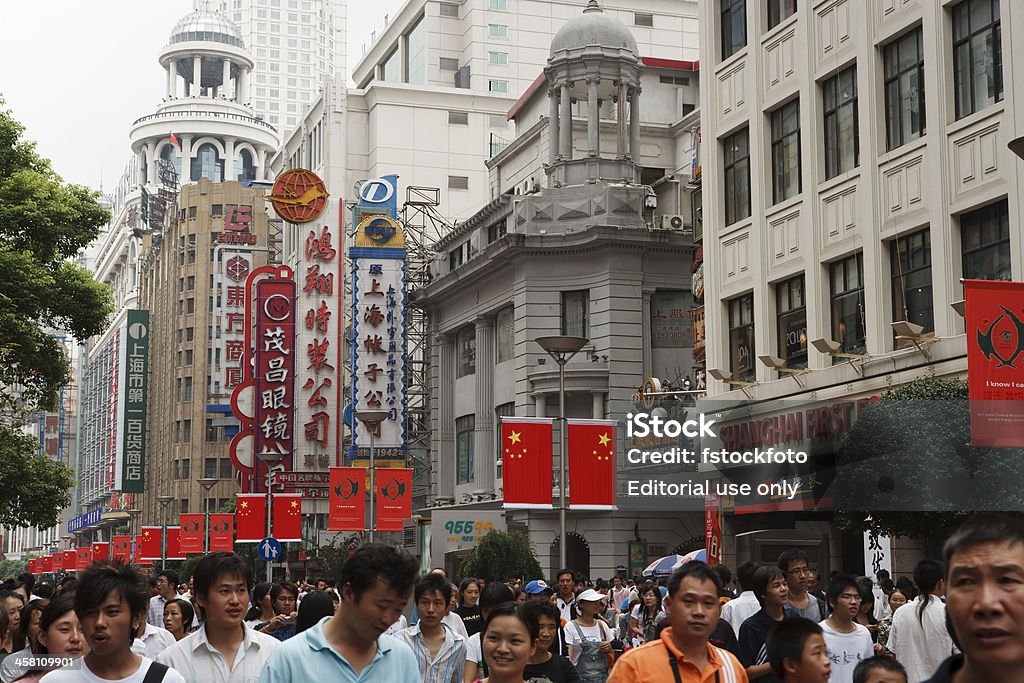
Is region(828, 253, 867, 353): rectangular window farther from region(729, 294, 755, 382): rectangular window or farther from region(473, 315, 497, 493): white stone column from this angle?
region(473, 315, 497, 493): white stone column

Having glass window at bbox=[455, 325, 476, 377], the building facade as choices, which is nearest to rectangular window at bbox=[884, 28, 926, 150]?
the building facade

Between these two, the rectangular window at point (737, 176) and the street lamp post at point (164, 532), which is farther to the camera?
the street lamp post at point (164, 532)

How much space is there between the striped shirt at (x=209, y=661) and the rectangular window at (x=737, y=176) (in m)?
26.3

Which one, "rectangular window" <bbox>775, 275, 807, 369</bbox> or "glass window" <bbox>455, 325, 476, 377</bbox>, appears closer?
"rectangular window" <bbox>775, 275, 807, 369</bbox>

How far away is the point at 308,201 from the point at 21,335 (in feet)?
131

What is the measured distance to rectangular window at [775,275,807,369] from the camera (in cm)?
2917

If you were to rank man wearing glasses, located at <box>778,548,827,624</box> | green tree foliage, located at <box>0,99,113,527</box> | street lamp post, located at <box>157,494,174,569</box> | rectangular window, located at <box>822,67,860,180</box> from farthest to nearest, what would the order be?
1. street lamp post, located at <box>157,494,174,569</box>
2. rectangular window, located at <box>822,67,860,180</box>
3. green tree foliage, located at <box>0,99,113,527</box>
4. man wearing glasses, located at <box>778,548,827,624</box>

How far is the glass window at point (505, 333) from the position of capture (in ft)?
158

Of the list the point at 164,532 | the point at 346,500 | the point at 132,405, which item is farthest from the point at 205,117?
the point at 346,500

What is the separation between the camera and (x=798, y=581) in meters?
9.88

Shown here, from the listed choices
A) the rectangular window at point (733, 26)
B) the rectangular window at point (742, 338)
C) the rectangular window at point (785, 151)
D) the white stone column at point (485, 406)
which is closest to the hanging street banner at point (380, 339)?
the white stone column at point (485, 406)

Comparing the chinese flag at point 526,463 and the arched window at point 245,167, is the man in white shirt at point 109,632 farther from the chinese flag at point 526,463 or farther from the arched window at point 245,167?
the arched window at point 245,167

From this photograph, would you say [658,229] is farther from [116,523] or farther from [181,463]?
[116,523]

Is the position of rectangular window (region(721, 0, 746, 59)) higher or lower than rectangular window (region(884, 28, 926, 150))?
higher
